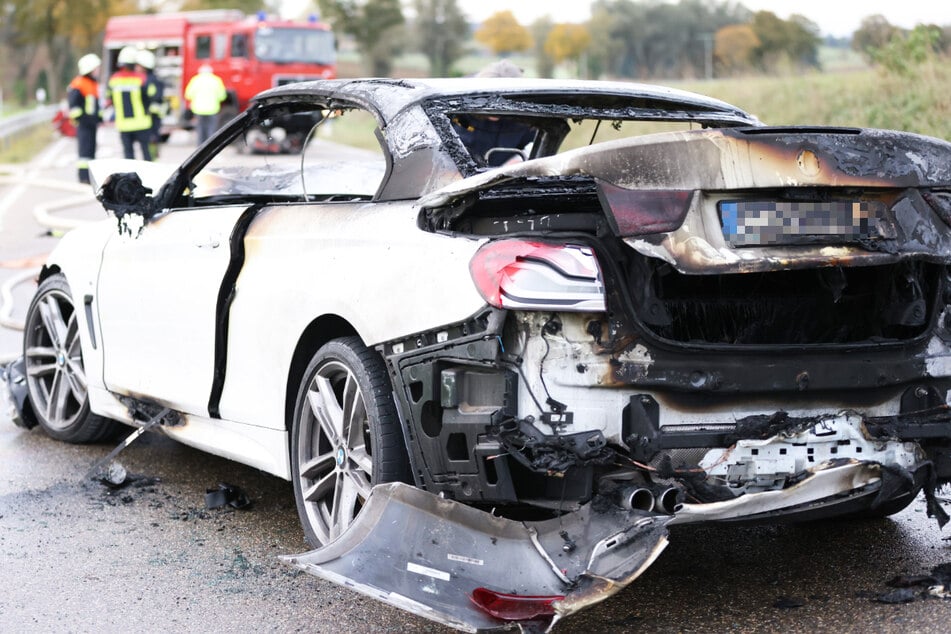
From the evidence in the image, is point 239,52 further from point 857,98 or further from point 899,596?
point 899,596

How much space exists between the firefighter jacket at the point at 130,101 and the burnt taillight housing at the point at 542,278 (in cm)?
1619

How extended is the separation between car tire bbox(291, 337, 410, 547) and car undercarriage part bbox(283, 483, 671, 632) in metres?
0.24

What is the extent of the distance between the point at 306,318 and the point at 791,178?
1677 mm

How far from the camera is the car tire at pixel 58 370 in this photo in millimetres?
6141

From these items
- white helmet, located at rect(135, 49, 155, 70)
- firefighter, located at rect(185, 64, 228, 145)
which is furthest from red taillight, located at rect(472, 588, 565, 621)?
firefighter, located at rect(185, 64, 228, 145)

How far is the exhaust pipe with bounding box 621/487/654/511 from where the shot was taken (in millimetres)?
3477

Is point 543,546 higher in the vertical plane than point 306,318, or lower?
lower

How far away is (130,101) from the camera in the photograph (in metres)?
18.6

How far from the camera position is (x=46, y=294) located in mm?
6262

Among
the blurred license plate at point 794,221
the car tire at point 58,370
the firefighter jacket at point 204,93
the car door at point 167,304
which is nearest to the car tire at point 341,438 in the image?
the car door at point 167,304

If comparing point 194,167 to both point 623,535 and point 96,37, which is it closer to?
point 623,535

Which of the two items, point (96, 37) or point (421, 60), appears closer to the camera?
point (96, 37)

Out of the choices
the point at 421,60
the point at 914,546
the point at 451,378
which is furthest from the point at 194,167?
the point at 421,60

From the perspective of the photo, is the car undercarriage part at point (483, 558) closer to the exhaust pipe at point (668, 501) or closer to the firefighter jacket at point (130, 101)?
the exhaust pipe at point (668, 501)
